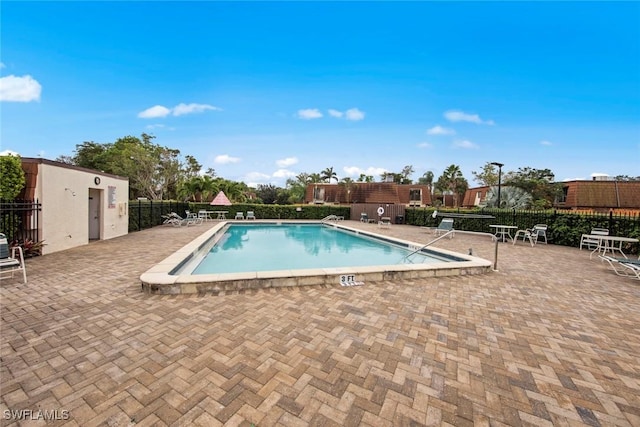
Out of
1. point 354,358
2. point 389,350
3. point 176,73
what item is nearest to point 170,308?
point 354,358

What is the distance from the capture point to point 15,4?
807 centimetres

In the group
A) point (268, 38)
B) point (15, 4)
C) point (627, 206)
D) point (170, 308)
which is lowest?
point (170, 308)

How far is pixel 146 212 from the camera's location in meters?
Result: 14.2

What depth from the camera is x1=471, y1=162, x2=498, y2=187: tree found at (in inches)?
1337

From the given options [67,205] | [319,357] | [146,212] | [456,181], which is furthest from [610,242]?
[456,181]

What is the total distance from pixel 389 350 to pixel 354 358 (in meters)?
0.41

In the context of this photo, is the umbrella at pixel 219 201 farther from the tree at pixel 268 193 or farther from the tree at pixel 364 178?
the tree at pixel 364 178

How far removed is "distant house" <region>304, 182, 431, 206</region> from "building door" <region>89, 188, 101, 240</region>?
2707 centimetres

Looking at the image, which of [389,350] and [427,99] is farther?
[427,99]

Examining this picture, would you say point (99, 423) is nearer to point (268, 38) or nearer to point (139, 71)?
point (268, 38)

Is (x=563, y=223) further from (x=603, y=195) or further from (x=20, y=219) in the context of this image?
(x=20, y=219)

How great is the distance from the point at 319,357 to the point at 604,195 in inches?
1140

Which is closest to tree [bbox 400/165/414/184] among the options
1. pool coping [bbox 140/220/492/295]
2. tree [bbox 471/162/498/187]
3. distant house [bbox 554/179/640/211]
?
tree [bbox 471/162/498/187]

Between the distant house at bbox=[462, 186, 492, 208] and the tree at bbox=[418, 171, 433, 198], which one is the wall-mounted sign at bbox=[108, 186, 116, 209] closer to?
the distant house at bbox=[462, 186, 492, 208]
